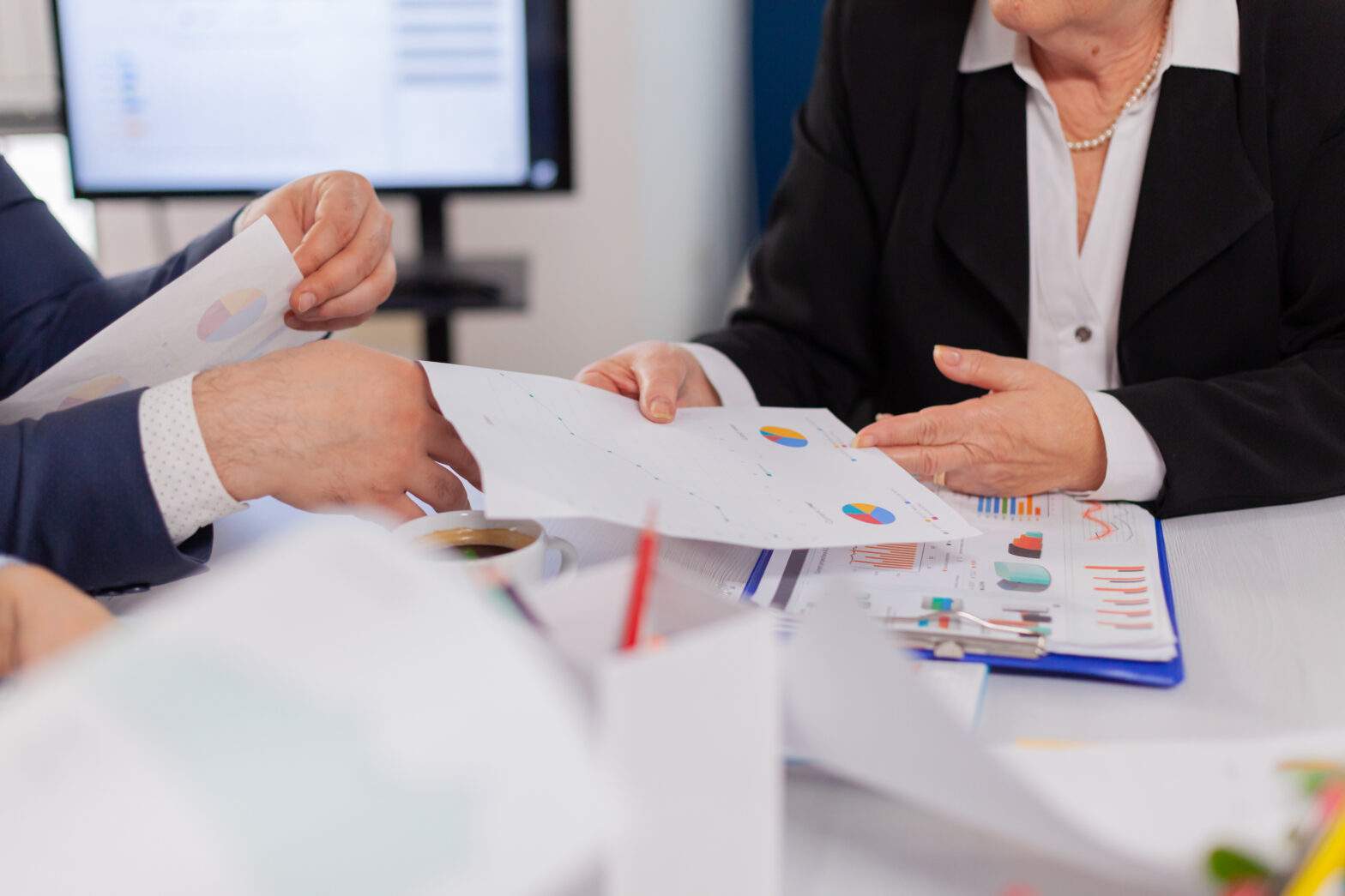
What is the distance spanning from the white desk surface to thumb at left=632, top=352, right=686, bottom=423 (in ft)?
0.35

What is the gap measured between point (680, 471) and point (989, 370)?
31cm

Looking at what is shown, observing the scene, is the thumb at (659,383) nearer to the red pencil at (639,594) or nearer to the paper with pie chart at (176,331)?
the paper with pie chart at (176,331)

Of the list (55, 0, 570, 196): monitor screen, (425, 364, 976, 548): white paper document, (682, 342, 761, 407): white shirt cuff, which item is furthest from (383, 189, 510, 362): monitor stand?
(425, 364, 976, 548): white paper document

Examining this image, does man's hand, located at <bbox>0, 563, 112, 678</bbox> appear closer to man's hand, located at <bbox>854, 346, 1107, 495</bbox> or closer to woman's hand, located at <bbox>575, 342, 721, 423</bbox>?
woman's hand, located at <bbox>575, 342, 721, 423</bbox>

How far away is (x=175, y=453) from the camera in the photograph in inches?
28.8

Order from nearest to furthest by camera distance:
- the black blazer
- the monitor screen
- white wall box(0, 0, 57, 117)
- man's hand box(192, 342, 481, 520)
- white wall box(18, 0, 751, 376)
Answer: man's hand box(192, 342, 481, 520)
the black blazer
the monitor screen
white wall box(0, 0, 57, 117)
white wall box(18, 0, 751, 376)

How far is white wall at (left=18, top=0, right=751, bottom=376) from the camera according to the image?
2.64 meters

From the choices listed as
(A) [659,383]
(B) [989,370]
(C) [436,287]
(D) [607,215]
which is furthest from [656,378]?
(D) [607,215]

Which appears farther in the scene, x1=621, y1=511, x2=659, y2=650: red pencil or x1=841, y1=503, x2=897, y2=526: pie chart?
x1=841, y1=503, x2=897, y2=526: pie chart

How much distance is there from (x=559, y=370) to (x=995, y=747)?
2.44 meters

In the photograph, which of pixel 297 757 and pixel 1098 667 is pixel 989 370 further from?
pixel 297 757

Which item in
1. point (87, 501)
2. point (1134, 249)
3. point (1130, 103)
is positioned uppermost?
point (1130, 103)

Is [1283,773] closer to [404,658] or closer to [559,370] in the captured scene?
[404,658]

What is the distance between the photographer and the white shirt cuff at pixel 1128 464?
0.92 meters
